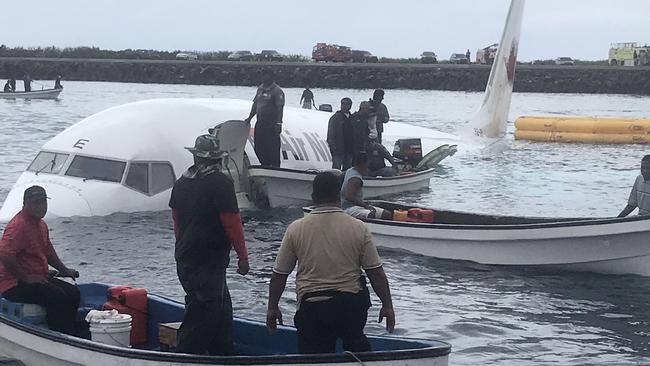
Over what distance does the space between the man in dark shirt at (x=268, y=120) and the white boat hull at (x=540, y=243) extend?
5536 mm

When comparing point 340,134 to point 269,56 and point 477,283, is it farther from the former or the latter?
point 269,56

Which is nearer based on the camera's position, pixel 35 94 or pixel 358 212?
pixel 358 212

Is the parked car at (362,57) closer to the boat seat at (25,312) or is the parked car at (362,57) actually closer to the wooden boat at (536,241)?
the wooden boat at (536,241)

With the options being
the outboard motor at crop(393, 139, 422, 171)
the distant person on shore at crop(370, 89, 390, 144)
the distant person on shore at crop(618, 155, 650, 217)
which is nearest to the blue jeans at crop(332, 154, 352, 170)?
the distant person on shore at crop(370, 89, 390, 144)

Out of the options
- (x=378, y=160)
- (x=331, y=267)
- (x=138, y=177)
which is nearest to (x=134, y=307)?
(x=331, y=267)

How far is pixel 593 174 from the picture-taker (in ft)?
111

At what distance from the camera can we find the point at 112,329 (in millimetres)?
9492

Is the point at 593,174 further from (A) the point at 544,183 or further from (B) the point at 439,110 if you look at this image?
(B) the point at 439,110

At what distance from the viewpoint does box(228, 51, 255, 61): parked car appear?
119 meters

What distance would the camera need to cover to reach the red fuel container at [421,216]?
17.3 metres

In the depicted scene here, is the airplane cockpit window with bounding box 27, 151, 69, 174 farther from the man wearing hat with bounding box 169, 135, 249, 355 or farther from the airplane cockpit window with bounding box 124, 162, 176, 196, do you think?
the man wearing hat with bounding box 169, 135, 249, 355

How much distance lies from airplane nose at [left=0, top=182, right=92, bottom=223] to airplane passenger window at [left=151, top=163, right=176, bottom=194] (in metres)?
1.55

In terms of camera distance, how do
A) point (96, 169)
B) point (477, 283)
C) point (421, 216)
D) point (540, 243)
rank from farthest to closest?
point (96, 169), point (421, 216), point (540, 243), point (477, 283)

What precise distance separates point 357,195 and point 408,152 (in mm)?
11732
